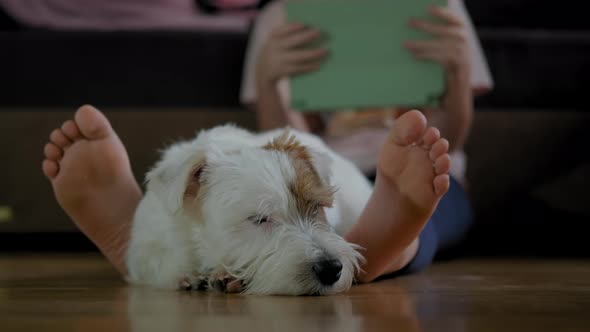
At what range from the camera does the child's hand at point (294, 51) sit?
7.21 ft

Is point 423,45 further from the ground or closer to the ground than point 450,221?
further from the ground

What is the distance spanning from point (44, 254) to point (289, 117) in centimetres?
83

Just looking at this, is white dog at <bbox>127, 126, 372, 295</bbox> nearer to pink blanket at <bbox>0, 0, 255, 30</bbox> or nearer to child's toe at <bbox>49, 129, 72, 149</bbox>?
child's toe at <bbox>49, 129, 72, 149</bbox>

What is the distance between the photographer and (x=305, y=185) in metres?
1.44

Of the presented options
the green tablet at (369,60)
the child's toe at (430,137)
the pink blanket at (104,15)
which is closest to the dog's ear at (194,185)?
the child's toe at (430,137)

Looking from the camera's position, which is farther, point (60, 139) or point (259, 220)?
point (60, 139)

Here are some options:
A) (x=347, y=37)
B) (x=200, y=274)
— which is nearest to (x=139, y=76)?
(x=347, y=37)

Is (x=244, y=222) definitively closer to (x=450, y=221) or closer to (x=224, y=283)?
(x=224, y=283)

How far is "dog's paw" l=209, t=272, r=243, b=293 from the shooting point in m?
1.46

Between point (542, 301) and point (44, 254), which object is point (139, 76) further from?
point (542, 301)

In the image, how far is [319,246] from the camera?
4.54 ft

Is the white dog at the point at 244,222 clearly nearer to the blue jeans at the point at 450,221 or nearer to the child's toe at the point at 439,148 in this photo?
the child's toe at the point at 439,148

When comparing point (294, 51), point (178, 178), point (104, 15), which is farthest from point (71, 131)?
point (104, 15)

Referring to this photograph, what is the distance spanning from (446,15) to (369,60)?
0.23 meters
